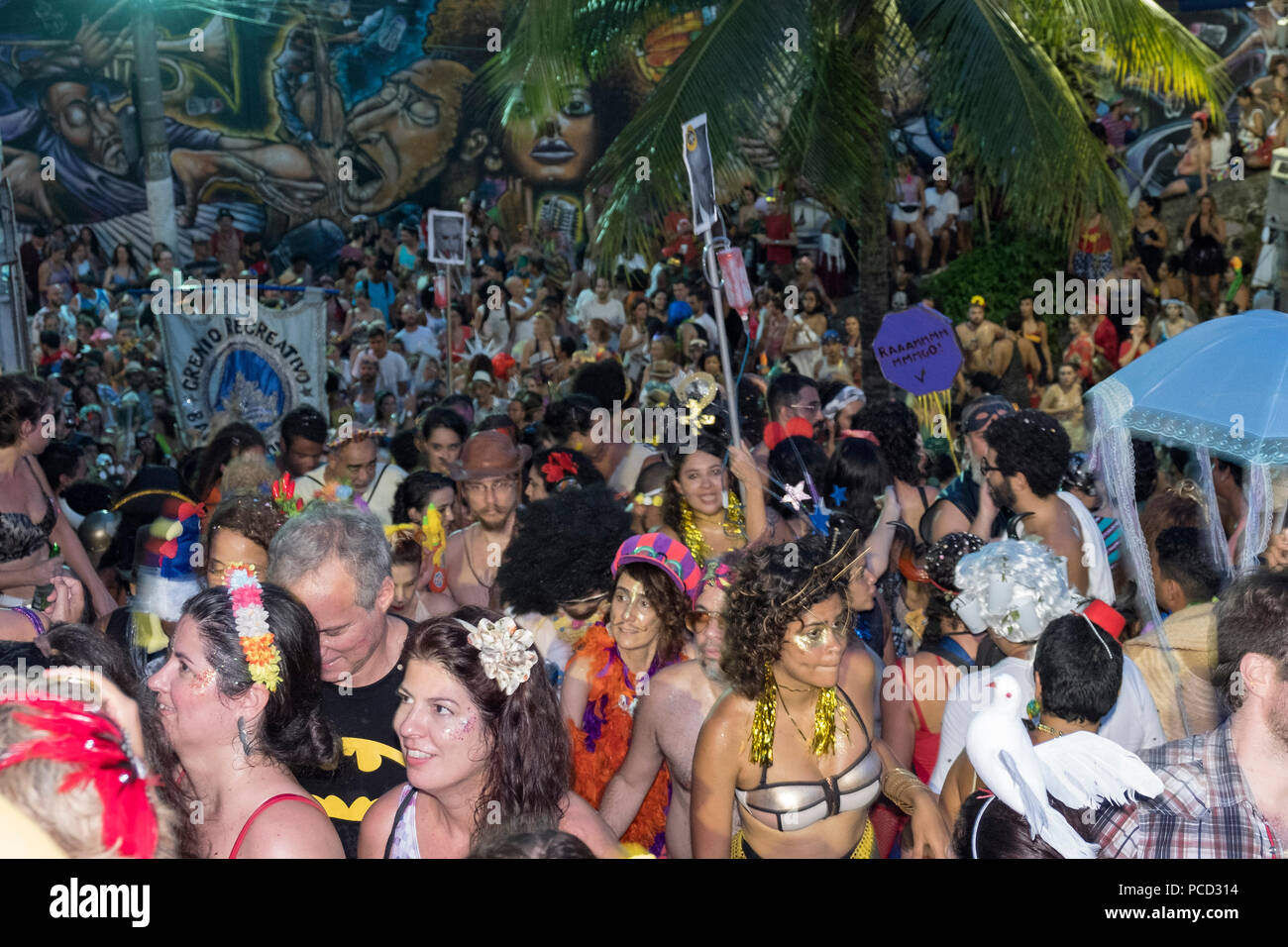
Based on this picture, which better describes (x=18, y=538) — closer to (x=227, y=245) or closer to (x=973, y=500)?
(x=973, y=500)

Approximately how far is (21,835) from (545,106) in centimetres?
824

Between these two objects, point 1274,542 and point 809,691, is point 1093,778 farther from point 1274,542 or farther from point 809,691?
point 1274,542

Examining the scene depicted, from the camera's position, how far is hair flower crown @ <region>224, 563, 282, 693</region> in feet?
9.29

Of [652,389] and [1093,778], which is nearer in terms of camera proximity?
[1093,778]

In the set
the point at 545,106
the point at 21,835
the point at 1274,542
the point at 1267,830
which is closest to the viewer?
the point at 21,835

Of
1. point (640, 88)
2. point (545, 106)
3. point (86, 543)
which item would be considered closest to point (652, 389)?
point (545, 106)

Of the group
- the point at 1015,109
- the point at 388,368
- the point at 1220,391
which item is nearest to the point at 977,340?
the point at 1015,109

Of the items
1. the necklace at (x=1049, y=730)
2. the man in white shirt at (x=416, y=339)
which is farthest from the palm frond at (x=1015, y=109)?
the man in white shirt at (x=416, y=339)

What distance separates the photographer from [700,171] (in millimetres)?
6148

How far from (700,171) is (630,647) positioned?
2.95 meters

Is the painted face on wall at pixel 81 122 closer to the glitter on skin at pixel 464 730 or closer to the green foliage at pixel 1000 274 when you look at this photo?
the green foliage at pixel 1000 274

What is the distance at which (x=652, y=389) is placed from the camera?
8688 millimetres
